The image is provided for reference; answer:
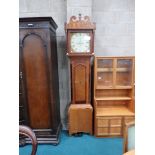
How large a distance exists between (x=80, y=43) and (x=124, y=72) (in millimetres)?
923

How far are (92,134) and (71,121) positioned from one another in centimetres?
40

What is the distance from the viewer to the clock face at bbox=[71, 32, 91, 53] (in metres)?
3.14

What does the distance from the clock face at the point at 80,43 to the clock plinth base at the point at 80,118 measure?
34.4 inches

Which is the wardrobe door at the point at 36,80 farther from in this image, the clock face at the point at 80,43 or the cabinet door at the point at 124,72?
the cabinet door at the point at 124,72

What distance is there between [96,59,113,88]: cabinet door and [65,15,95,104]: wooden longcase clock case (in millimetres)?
273

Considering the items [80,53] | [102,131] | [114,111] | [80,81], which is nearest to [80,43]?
[80,53]

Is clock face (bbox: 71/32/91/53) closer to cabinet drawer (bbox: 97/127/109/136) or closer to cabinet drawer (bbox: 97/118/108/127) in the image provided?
cabinet drawer (bbox: 97/118/108/127)

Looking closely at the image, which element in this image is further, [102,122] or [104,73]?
[104,73]

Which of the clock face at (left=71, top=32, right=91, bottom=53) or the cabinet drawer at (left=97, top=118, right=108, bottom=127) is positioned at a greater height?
the clock face at (left=71, top=32, right=91, bottom=53)

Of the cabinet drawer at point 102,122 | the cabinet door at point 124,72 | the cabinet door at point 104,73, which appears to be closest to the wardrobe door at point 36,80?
the cabinet drawer at point 102,122

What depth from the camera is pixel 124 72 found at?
137 inches

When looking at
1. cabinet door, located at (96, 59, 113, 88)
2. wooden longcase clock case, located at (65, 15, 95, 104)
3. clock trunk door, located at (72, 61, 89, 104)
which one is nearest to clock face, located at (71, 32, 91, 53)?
wooden longcase clock case, located at (65, 15, 95, 104)

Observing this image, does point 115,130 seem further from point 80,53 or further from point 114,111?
point 80,53
